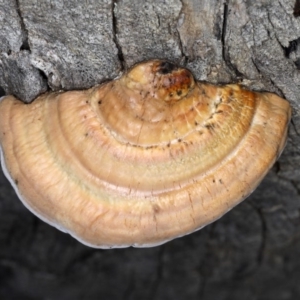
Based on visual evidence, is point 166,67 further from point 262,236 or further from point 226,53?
point 262,236

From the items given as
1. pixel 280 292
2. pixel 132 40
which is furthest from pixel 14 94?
pixel 280 292

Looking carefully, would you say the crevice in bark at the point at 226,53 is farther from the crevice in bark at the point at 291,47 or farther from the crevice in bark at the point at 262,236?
the crevice in bark at the point at 262,236

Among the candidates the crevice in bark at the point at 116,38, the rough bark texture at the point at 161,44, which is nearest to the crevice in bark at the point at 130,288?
the rough bark texture at the point at 161,44

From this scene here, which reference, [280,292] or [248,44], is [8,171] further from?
[280,292]

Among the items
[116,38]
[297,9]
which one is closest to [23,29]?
[116,38]

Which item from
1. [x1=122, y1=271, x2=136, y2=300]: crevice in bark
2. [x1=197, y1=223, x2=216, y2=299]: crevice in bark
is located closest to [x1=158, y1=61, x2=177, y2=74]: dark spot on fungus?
[x1=197, y1=223, x2=216, y2=299]: crevice in bark

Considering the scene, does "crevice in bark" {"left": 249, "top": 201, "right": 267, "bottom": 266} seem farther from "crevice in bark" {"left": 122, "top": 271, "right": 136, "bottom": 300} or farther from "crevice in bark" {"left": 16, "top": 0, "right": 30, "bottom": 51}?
"crevice in bark" {"left": 16, "top": 0, "right": 30, "bottom": 51}

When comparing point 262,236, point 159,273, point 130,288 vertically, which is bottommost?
point 130,288
